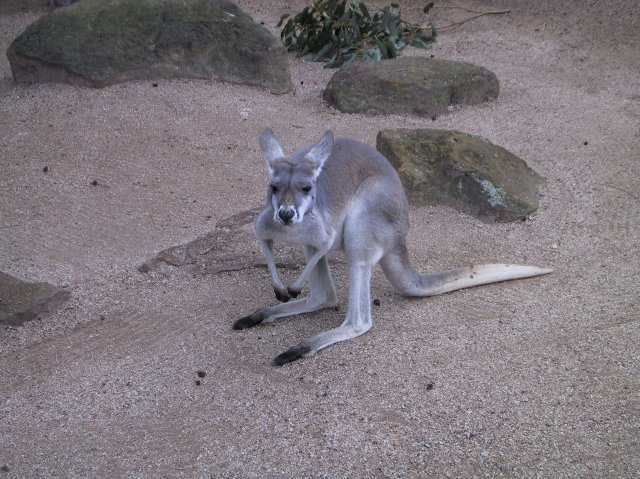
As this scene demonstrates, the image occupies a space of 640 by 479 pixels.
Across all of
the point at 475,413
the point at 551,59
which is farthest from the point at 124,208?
the point at 551,59

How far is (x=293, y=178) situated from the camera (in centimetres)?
420

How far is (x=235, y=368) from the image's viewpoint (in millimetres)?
4340

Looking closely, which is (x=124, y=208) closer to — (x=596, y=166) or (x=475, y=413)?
(x=475, y=413)

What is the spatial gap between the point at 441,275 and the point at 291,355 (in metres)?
1.22

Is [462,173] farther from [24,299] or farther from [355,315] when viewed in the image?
[24,299]

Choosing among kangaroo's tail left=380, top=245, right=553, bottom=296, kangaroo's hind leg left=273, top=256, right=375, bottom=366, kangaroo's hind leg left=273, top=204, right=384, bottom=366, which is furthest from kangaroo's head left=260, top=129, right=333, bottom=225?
kangaroo's tail left=380, top=245, right=553, bottom=296

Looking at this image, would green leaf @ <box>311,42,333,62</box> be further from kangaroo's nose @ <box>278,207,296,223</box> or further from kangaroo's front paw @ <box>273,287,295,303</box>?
kangaroo's nose @ <box>278,207,296,223</box>

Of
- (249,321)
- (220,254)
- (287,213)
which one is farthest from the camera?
(220,254)

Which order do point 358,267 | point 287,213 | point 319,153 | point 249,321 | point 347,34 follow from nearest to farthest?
1. point 287,213
2. point 319,153
3. point 358,267
4. point 249,321
5. point 347,34

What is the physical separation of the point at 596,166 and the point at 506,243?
1.71 meters

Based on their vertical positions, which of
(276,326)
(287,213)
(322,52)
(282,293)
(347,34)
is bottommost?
(322,52)

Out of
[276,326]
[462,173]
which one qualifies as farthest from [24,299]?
[462,173]

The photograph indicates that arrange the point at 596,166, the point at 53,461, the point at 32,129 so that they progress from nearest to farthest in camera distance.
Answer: the point at 53,461 < the point at 596,166 < the point at 32,129

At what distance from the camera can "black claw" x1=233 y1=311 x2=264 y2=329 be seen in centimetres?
472
